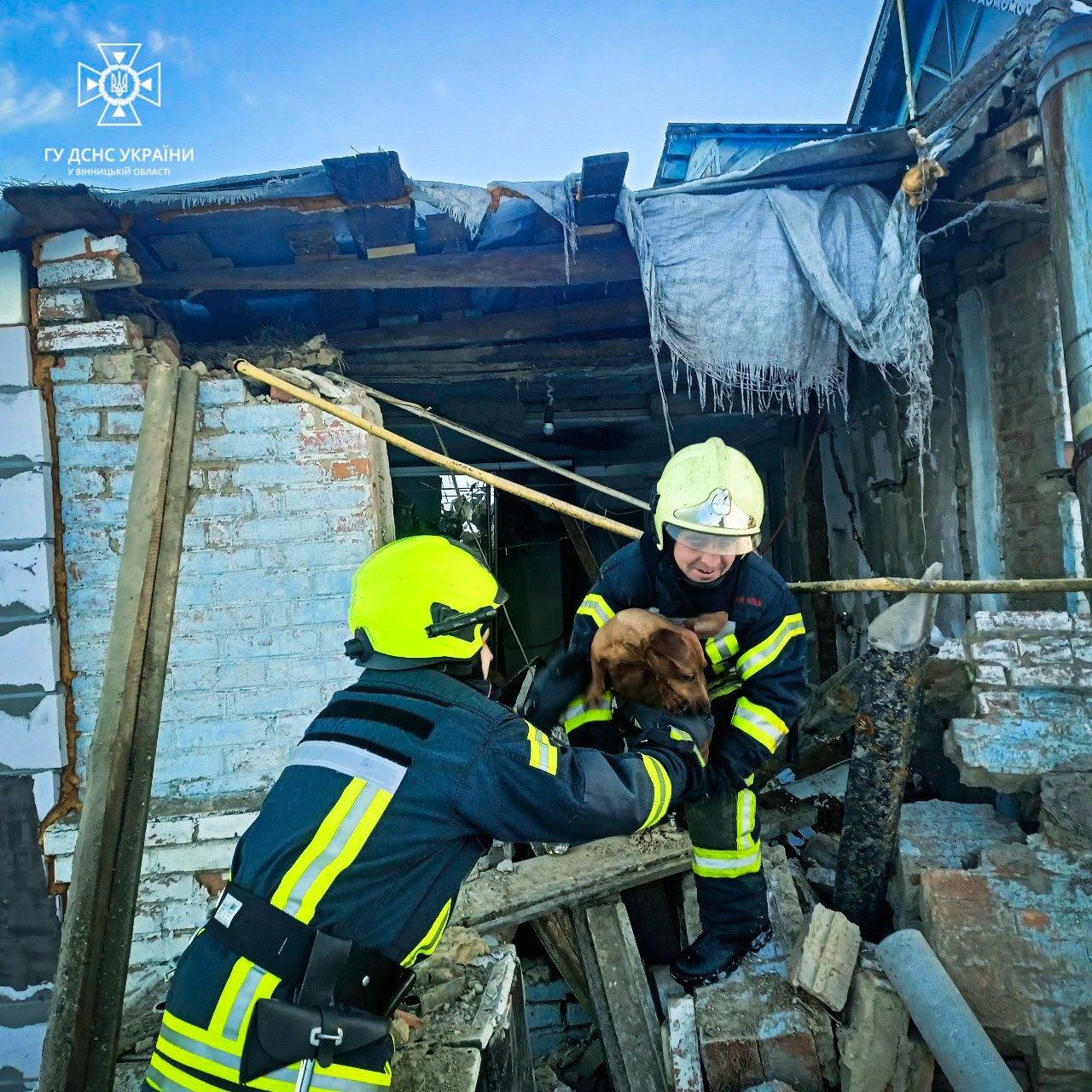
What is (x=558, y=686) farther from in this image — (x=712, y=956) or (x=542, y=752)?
(x=712, y=956)

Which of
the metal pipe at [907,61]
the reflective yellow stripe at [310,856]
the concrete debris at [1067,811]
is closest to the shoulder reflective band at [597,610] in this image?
the reflective yellow stripe at [310,856]

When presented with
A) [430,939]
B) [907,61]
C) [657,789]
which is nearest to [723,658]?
[657,789]

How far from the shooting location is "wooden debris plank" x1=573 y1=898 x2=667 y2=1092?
2.62m

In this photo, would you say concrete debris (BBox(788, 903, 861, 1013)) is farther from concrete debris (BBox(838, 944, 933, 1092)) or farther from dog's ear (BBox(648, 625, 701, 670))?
dog's ear (BBox(648, 625, 701, 670))

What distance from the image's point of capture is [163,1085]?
5.05 feet

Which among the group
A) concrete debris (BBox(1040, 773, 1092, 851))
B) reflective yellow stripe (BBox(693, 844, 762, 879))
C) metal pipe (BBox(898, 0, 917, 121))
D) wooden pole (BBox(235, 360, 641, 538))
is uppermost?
metal pipe (BBox(898, 0, 917, 121))

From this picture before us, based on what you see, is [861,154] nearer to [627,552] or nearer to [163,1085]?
[627,552]

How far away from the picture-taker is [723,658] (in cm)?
264

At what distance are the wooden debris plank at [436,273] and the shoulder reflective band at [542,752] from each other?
2.25m

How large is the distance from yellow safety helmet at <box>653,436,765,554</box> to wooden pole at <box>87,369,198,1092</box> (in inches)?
73.9

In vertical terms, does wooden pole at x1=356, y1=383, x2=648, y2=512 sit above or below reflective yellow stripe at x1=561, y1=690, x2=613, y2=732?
above

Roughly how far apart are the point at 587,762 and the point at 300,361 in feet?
8.29

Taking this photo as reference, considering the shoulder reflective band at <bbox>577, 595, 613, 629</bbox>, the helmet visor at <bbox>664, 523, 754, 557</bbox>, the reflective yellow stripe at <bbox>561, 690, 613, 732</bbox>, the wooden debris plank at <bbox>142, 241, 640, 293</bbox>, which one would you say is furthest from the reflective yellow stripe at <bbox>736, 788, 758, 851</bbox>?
the wooden debris plank at <bbox>142, 241, 640, 293</bbox>

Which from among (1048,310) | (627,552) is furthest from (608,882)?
(1048,310)
